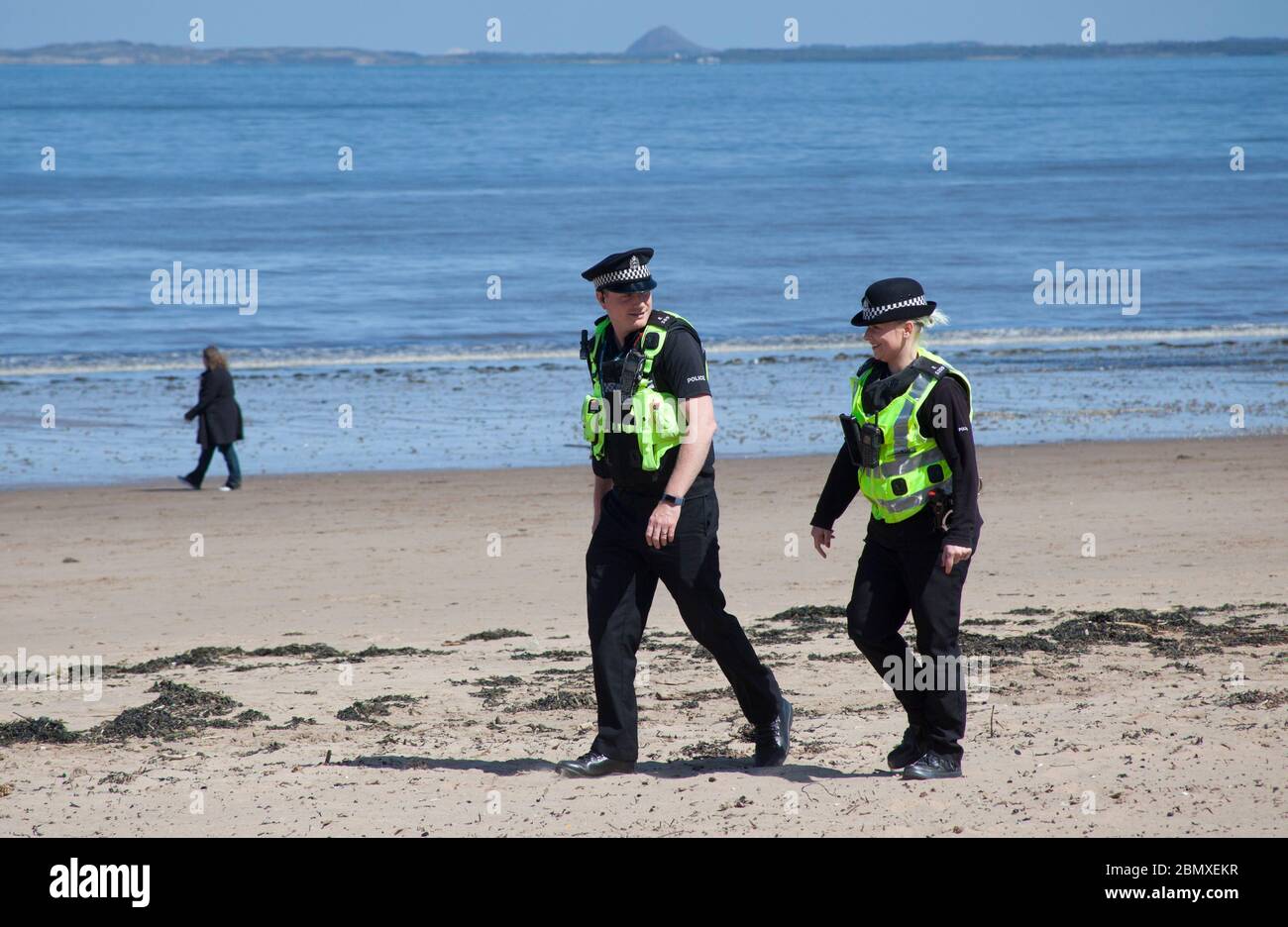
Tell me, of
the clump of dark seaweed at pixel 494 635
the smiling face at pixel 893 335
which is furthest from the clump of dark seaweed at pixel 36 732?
the smiling face at pixel 893 335

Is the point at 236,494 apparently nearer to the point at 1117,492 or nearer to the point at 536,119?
the point at 1117,492

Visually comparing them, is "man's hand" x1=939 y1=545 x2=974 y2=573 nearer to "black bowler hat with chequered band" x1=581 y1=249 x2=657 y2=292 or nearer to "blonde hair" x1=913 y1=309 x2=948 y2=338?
"blonde hair" x1=913 y1=309 x2=948 y2=338

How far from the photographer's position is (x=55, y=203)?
51281mm

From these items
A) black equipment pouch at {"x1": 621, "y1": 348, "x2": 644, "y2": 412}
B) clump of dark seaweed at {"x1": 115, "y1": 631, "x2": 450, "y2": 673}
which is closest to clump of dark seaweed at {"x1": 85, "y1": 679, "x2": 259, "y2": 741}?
clump of dark seaweed at {"x1": 115, "y1": 631, "x2": 450, "y2": 673}

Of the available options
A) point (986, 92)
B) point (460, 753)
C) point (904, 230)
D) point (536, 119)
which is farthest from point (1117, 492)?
point (986, 92)

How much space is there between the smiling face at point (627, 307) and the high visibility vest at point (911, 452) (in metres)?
0.82

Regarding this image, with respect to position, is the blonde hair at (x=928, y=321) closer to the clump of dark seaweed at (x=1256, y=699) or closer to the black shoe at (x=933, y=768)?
the black shoe at (x=933, y=768)

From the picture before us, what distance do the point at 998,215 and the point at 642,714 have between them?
4294cm

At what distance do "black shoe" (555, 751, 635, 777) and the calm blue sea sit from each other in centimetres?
1014

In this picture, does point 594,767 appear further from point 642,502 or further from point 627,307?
point 627,307

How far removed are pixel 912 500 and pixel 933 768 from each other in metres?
0.93

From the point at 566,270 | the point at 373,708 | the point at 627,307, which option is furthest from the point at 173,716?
the point at 566,270

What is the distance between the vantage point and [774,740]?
5477 mm

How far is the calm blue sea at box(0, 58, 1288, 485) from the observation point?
59.4ft
